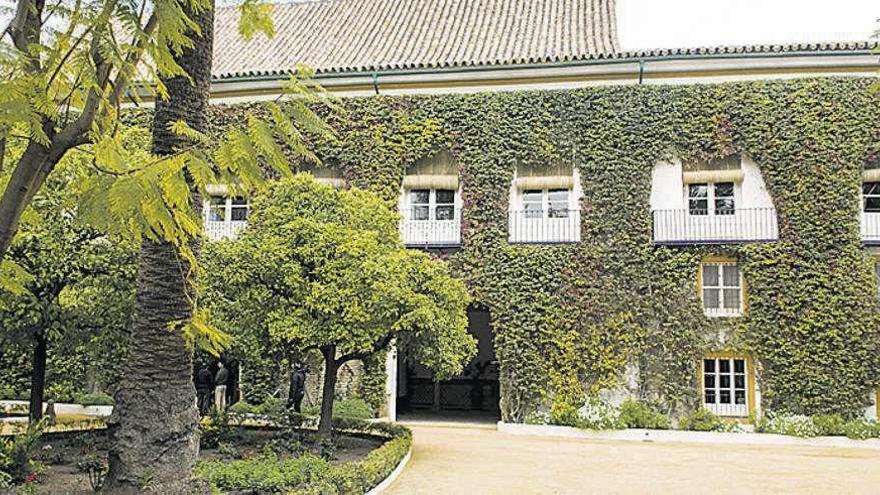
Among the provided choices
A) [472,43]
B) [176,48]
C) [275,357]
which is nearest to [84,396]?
[275,357]

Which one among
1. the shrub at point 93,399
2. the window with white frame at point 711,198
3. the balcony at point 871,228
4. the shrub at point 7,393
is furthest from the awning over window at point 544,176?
→ the shrub at point 7,393

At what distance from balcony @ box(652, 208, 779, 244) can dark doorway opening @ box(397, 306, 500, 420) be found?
6412 millimetres

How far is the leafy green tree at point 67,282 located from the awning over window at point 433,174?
365 inches

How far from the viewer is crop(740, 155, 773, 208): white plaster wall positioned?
59.6 ft

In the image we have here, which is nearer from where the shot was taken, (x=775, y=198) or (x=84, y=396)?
(x=775, y=198)

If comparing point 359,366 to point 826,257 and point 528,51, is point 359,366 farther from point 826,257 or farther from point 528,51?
point 826,257

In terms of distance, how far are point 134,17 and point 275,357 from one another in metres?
8.53

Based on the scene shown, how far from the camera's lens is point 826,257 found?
17344 millimetres

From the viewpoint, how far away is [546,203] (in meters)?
19.1

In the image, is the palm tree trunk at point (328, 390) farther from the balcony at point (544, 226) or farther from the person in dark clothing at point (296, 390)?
the balcony at point (544, 226)

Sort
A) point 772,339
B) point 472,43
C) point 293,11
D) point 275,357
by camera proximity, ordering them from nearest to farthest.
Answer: point 275,357
point 772,339
point 472,43
point 293,11

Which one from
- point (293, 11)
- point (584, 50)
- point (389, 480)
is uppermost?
point (293, 11)

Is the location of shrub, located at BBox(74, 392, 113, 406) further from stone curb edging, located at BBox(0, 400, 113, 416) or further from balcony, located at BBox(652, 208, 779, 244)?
balcony, located at BBox(652, 208, 779, 244)

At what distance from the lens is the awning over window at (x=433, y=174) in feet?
64.3
